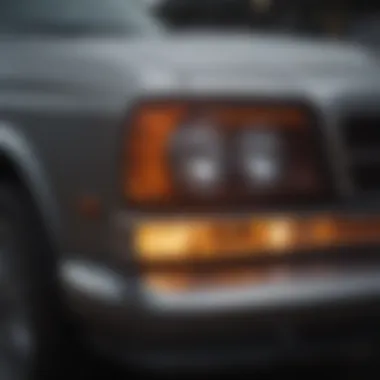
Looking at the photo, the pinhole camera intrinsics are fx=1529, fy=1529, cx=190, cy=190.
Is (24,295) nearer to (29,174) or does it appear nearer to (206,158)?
(29,174)

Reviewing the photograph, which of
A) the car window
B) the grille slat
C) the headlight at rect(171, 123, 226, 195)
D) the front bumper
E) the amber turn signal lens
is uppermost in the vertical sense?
the car window

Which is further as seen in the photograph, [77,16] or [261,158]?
[77,16]

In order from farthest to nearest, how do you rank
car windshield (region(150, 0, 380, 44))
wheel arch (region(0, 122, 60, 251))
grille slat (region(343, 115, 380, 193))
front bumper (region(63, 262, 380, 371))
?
car windshield (region(150, 0, 380, 44)), wheel arch (region(0, 122, 60, 251)), grille slat (region(343, 115, 380, 193)), front bumper (region(63, 262, 380, 371))

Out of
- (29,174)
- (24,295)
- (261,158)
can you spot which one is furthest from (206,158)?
(24,295)

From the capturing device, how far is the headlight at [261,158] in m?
4.50

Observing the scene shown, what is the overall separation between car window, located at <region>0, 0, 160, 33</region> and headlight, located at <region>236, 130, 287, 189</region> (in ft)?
3.57

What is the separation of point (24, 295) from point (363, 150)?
3.83 ft

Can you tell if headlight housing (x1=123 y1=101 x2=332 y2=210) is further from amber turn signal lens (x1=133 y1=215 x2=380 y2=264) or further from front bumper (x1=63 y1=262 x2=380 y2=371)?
front bumper (x1=63 y1=262 x2=380 y2=371)

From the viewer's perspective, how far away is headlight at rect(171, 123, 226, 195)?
177 inches

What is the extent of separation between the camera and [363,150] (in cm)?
468

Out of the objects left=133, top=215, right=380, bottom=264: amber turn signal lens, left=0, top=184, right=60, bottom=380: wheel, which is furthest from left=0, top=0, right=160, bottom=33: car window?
left=133, top=215, right=380, bottom=264: amber turn signal lens

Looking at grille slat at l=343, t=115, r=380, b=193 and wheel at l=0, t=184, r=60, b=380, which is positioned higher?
grille slat at l=343, t=115, r=380, b=193

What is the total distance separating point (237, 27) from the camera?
5.85 meters

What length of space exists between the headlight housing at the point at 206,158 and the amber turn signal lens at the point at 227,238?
0.06 metres
